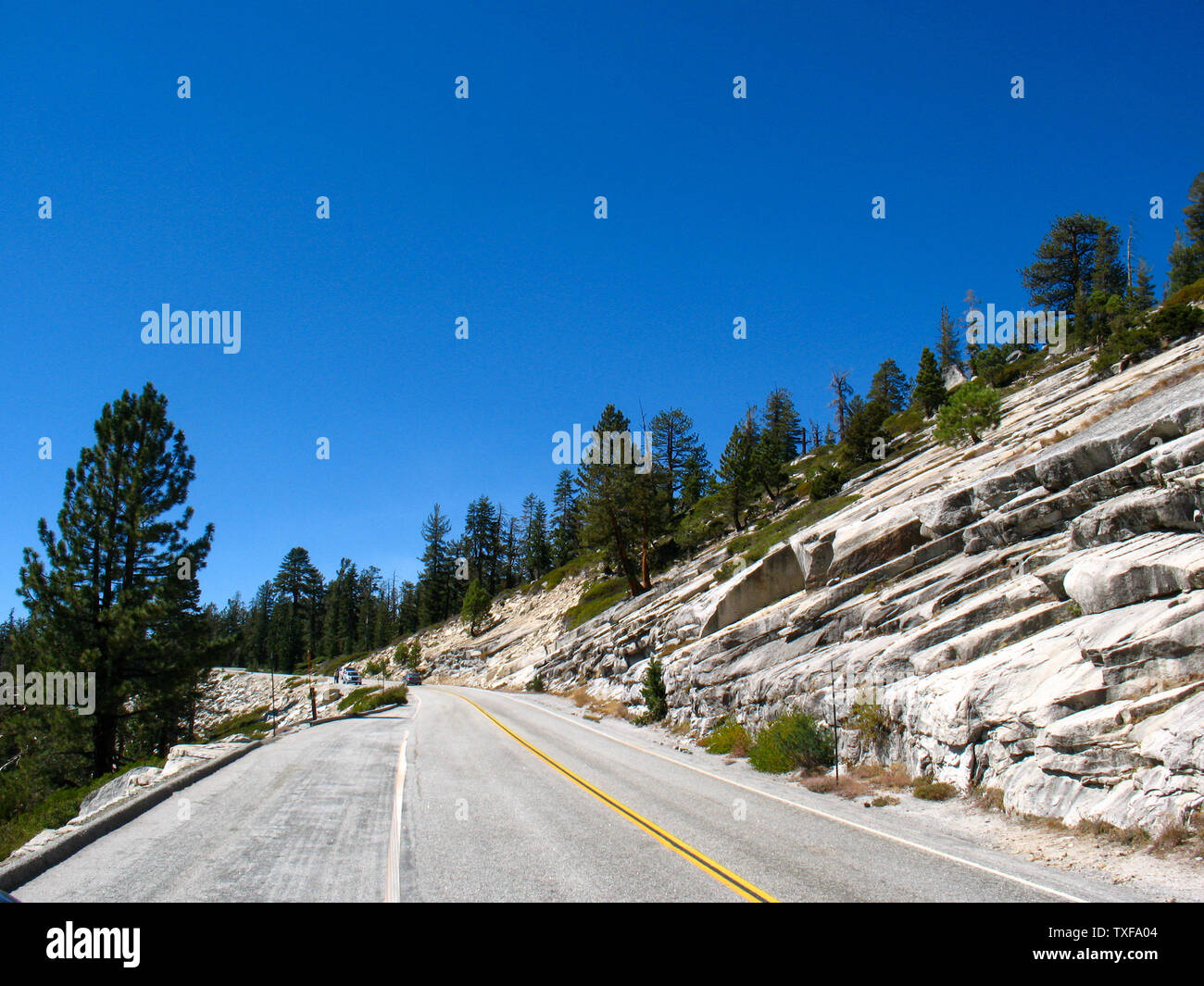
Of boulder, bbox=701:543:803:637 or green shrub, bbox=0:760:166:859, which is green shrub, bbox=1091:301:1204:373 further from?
green shrub, bbox=0:760:166:859

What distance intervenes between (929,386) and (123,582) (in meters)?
60.1

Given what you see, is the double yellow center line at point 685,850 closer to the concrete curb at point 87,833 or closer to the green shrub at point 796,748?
the green shrub at point 796,748

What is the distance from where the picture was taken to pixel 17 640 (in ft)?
83.8

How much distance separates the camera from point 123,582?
27.5 m

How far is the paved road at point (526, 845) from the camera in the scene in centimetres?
673

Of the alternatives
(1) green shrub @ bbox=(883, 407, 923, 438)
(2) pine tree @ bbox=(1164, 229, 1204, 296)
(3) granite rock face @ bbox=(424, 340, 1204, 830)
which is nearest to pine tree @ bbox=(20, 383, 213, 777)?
(3) granite rock face @ bbox=(424, 340, 1204, 830)

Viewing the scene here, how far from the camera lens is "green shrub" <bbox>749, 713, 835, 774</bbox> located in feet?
47.0

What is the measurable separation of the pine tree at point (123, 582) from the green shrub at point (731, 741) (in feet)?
71.5

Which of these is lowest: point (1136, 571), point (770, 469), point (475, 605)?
point (475, 605)

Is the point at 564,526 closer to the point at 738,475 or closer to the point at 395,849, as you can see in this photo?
the point at 738,475

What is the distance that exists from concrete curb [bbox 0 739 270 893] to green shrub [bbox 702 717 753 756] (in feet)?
40.7

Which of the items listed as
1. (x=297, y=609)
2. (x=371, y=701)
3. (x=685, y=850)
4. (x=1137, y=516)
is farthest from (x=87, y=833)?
(x=297, y=609)
